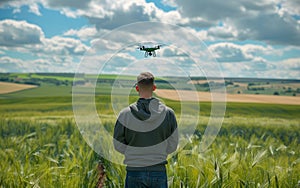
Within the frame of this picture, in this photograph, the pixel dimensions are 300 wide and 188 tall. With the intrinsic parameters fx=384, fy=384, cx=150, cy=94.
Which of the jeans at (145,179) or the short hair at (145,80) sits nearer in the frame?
the short hair at (145,80)

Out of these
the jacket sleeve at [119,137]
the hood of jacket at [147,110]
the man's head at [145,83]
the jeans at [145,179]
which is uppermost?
the man's head at [145,83]

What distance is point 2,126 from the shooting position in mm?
9211

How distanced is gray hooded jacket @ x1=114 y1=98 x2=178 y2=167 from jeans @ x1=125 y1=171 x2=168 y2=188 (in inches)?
3.3

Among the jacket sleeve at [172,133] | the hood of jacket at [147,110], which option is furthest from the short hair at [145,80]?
the jacket sleeve at [172,133]

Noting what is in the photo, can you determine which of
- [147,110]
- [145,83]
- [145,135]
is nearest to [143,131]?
[145,135]

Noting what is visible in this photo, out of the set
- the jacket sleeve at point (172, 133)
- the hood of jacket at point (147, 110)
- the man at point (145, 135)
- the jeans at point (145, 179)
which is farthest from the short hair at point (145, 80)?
the jeans at point (145, 179)

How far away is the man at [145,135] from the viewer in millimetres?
3219

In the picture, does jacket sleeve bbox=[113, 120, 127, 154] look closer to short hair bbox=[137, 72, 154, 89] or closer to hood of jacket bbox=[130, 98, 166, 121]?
hood of jacket bbox=[130, 98, 166, 121]

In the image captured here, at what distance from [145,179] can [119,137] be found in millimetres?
423

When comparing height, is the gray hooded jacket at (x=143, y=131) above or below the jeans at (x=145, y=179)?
above

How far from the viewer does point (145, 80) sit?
10.4 feet

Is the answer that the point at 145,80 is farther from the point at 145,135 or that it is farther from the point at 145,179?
the point at 145,179

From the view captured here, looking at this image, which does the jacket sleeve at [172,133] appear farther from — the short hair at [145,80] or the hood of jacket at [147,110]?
the short hair at [145,80]

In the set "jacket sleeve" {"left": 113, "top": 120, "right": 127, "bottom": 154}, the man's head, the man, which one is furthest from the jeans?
the man's head
